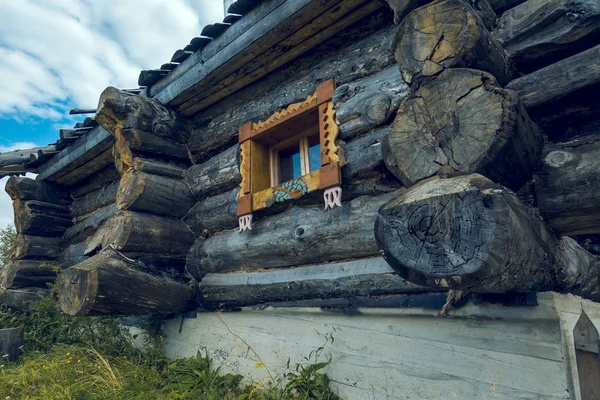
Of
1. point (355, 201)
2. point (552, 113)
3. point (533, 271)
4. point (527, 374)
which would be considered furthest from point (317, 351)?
point (552, 113)

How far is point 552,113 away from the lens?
2.21m

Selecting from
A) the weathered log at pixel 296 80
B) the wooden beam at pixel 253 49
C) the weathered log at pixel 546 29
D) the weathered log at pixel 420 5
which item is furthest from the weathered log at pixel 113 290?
the weathered log at pixel 546 29

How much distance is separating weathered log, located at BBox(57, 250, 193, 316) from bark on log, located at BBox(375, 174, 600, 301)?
9.20 feet

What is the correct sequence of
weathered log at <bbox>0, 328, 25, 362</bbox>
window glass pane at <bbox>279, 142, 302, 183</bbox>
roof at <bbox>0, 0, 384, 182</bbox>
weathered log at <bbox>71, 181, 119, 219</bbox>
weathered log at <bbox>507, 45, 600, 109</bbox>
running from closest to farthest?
weathered log at <bbox>507, 45, 600, 109</bbox>, roof at <bbox>0, 0, 384, 182</bbox>, window glass pane at <bbox>279, 142, 302, 183</bbox>, weathered log at <bbox>0, 328, 25, 362</bbox>, weathered log at <bbox>71, 181, 119, 219</bbox>

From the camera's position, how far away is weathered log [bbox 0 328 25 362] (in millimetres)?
4957

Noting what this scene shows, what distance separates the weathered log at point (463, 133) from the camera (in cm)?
168

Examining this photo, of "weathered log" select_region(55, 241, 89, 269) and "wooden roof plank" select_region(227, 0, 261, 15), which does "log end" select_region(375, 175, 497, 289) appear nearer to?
"wooden roof plank" select_region(227, 0, 261, 15)

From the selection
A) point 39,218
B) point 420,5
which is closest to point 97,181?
point 39,218

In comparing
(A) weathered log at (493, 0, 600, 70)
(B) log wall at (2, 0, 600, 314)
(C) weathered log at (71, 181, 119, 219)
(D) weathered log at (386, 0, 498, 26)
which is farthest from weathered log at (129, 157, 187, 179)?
(A) weathered log at (493, 0, 600, 70)

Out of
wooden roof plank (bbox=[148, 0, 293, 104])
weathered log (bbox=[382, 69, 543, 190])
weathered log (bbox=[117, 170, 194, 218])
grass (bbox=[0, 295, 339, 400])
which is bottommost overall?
grass (bbox=[0, 295, 339, 400])

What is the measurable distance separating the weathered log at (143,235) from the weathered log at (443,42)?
323 cm

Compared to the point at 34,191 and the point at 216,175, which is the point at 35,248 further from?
the point at 216,175

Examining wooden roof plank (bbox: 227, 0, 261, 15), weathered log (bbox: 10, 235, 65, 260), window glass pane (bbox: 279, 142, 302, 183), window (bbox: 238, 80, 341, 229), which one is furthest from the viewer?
weathered log (bbox: 10, 235, 65, 260)

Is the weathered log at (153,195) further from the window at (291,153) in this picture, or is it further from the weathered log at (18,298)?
the weathered log at (18,298)
